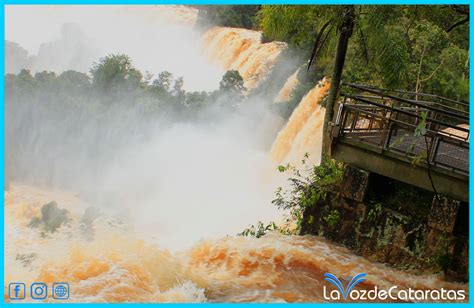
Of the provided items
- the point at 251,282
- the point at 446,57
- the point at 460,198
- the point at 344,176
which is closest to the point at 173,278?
the point at 251,282

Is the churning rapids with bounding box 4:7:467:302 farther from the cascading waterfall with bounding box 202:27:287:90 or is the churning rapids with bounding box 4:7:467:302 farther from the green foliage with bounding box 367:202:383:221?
the green foliage with bounding box 367:202:383:221

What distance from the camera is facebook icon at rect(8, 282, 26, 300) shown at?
263 inches

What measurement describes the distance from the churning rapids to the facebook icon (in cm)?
36

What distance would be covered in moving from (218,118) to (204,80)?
166 inches

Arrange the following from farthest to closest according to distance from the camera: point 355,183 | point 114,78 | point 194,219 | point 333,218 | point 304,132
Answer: point 114,78 → point 304,132 → point 194,219 → point 333,218 → point 355,183

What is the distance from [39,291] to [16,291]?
0.78 feet

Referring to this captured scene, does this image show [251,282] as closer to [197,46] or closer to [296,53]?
[296,53]

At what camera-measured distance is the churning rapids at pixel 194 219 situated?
709cm

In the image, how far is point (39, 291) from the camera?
265 inches

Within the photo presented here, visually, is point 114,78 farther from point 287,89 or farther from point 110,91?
point 287,89

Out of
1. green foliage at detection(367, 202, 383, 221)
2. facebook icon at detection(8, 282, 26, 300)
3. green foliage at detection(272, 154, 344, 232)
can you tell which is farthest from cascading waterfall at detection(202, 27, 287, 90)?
facebook icon at detection(8, 282, 26, 300)

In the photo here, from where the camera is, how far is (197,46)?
26203 millimetres

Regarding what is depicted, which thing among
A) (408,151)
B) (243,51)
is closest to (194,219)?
(408,151)

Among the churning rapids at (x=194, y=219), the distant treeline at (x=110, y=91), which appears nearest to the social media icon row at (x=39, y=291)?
the churning rapids at (x=194, y=219)
